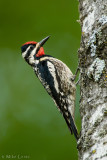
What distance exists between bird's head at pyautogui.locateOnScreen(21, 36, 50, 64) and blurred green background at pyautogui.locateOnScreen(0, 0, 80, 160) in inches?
3.7

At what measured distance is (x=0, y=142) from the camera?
4.21 metres

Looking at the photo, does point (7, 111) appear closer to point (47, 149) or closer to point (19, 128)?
point (19, 128)

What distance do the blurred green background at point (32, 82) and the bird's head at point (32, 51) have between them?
94mm

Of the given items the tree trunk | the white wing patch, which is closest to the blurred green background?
the white wing patch

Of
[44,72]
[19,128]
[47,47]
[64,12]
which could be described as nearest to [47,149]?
[19,128]

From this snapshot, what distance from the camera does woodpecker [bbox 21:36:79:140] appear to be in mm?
4082

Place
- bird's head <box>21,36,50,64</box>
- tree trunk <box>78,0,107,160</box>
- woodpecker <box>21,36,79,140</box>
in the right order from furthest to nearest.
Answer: bird's head <box>21,36,50,64</box>
woodpecker <box>21,36,79,140</box>
tree trunk <box>78,0,107,160</box>

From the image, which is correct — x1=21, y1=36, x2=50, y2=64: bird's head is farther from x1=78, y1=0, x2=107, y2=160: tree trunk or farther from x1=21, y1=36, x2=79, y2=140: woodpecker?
x1=78, y1=0, x2=107, y2=160: tree trunk

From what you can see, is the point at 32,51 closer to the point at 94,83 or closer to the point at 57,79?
the point at 57,79

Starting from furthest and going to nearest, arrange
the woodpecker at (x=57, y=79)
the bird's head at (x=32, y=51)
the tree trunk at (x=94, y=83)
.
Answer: the bird's head at (x=32, y=51) → the woodpecker at (x=57, y=79) → the tree trunk at (x=94, y=83)

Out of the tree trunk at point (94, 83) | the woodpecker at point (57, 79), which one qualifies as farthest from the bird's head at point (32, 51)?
the tree trunk at point (94, 83)

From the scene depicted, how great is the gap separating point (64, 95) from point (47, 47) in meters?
0.91

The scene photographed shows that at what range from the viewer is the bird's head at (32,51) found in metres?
4.39

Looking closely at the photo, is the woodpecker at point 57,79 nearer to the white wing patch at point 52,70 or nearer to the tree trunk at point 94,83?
the white wing patch at point 52,70
